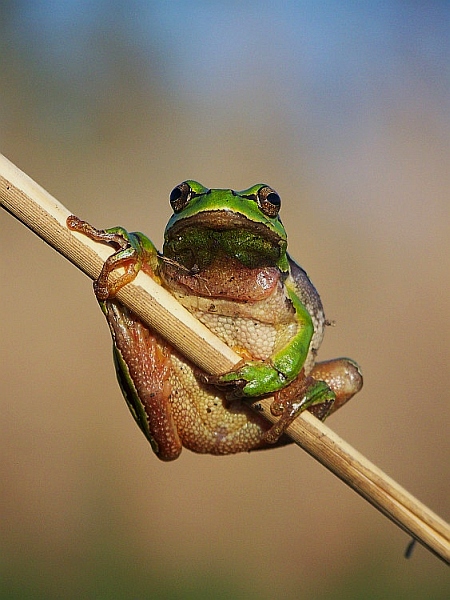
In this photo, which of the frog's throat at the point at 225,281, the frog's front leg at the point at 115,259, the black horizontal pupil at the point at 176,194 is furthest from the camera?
the frog's throat at the point at 225,281

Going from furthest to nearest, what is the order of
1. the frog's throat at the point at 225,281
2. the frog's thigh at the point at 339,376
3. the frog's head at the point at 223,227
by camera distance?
1. the frog's thigh at the point at 339,376
2. the frog's throat at the point at 225,281
3. the frog's head at the point at 223,227

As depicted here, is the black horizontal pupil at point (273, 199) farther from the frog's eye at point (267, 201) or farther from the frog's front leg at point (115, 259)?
the frog's front leg at point (115, 259)

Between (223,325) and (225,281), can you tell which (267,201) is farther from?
(223,325)

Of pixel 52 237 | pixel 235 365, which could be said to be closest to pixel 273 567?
pixel 235 365

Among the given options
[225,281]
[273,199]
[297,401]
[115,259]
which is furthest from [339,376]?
[115,259]

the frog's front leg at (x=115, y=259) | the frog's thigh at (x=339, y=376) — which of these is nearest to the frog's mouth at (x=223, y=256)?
the frog's front leg at (x=115, y=259)

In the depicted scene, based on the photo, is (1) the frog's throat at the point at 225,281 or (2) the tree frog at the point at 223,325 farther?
(1) the frog's throat at the point at 225,281

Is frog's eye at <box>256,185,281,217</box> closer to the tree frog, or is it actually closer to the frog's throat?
the tree frog

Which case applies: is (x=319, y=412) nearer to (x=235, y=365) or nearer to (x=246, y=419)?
(x=246, y=419)
